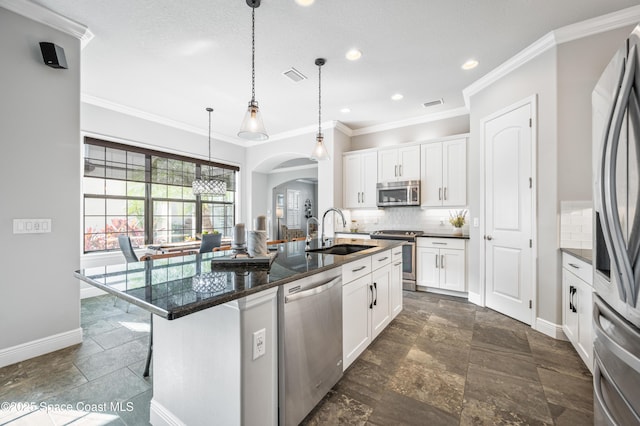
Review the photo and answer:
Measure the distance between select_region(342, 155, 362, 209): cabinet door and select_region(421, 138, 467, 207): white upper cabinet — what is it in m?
1.19

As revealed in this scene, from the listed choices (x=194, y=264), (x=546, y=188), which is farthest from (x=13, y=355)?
(x=546, y=188)

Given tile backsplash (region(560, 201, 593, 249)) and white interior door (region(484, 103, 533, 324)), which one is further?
white interior door (region(484, 103, 533, 324))

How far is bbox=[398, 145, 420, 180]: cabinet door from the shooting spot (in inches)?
179

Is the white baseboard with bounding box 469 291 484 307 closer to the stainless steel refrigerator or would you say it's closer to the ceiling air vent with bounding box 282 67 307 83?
the stainless steel refrigerator

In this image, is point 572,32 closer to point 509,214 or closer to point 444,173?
point 509,214

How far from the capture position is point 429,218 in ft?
15.5

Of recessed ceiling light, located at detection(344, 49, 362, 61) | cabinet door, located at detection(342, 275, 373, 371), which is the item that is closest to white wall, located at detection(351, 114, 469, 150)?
recessed ceiling light, located at detection(344, 49, 362, 61)

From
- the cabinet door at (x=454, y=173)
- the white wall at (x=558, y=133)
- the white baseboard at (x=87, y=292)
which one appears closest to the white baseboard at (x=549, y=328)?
the white wall at (x=558, y=133)

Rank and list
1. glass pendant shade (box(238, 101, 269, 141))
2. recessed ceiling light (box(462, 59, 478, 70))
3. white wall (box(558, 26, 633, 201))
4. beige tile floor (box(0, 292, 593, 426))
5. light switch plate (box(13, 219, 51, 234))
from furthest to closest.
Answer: recessed ceiling light (box(462, 59, 478, 70))
white wall (box(558, 26, 633, 201))
light switch plate (box(13, 219, 51, 234))
glass pendant shade (box(238, 101, 269, 141))
beige tile floor (box(0, 292, 593, 426))

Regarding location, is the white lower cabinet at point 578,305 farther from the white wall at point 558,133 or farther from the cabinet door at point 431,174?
the cabinet door at point 431,174

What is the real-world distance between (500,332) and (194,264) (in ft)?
9.81

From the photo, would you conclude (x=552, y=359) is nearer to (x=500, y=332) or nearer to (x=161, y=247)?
(x=500, y=332)

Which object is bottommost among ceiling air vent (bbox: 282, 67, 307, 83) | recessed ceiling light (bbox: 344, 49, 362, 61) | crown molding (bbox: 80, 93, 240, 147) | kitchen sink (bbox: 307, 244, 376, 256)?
kitchen sink (bbox: 307, 244, 376, 256)

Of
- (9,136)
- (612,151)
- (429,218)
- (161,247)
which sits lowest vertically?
(161,247)
